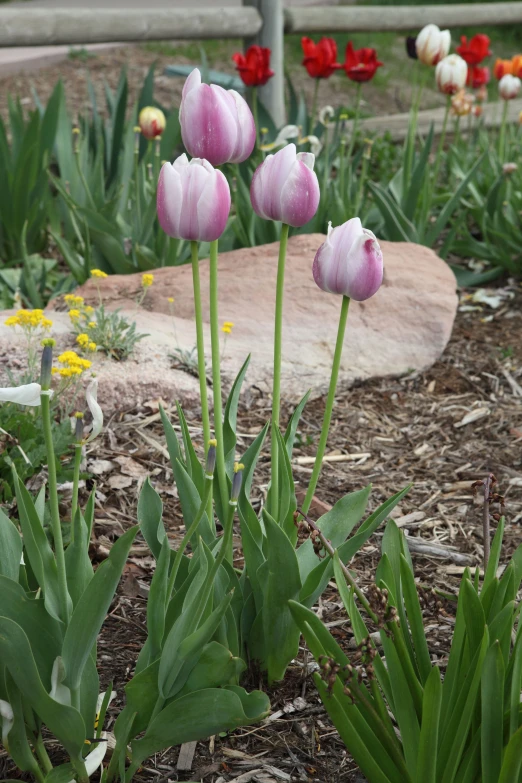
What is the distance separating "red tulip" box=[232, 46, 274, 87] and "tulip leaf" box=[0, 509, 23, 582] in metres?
2.88

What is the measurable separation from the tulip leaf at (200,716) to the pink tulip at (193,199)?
0.68 m

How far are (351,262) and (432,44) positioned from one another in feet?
9.22

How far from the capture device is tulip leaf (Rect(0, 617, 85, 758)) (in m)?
1.15

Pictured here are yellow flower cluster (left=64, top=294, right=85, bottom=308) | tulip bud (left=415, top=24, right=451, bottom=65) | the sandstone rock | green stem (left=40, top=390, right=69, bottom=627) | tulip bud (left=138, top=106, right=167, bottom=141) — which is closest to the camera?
green stem (left=40, top=390, right=69, bottom=627)

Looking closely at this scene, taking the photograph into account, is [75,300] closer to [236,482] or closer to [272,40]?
[236,482]

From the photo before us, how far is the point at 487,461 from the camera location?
2.58m

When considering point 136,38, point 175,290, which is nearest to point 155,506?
point 175,290

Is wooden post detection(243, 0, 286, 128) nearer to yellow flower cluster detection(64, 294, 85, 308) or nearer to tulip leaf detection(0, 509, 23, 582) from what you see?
yellow flower cluster detection(64, 294, 85, 308)

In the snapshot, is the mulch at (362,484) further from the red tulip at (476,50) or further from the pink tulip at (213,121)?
the red tulip at (476,50)

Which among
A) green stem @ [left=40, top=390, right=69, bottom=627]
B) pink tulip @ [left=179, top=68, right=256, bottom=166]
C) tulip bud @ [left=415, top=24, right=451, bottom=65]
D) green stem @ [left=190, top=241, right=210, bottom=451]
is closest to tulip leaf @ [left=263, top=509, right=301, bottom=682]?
green stem @ [left=190, top=241, right=210, bottom=451]

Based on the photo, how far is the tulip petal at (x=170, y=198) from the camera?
123 cm

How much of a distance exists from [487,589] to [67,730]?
649mm

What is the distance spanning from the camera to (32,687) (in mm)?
1195

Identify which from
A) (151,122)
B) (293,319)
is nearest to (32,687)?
(293,319)
